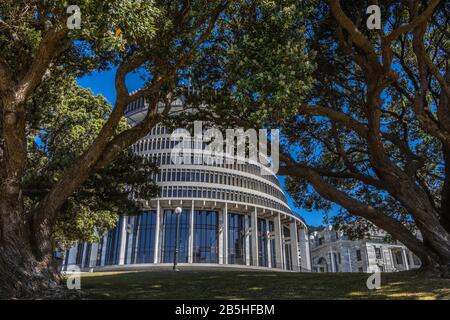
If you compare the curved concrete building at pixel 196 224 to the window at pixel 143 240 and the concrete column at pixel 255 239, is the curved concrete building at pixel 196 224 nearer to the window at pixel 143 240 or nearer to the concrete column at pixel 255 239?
the window at pixel 143 240

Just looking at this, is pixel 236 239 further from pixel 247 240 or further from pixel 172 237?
pixel 172 237

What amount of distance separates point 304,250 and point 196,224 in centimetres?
2650

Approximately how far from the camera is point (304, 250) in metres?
79.2

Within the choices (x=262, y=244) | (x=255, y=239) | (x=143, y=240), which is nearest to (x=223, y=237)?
(x=255, y=239)

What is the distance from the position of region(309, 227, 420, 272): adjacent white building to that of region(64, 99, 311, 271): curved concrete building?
18.6 meters

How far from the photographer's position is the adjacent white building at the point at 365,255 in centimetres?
8597

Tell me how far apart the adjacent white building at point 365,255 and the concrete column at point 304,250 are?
10.6m

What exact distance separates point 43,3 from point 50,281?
26.3 ft

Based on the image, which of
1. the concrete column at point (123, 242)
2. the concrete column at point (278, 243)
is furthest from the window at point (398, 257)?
the concrete column at point (123, 242)

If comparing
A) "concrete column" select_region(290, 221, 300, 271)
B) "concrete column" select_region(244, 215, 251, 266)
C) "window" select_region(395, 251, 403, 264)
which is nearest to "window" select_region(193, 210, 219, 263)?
"concrete column" select_region(244, 215, 251, 266)

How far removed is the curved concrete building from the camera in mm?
64312

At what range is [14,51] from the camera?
41.0 ft

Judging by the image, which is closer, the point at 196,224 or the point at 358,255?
the point at 196,224

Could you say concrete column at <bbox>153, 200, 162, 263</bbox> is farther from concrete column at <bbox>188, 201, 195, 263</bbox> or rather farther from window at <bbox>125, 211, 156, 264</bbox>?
concrete column at <bbox>188, 201, 195, 263</bbox>
